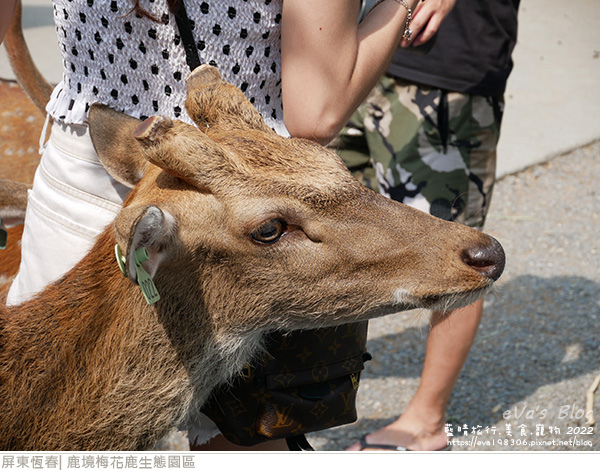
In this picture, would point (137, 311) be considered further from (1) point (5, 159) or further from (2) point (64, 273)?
(1) point (5, 159)

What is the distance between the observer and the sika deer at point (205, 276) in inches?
74.3

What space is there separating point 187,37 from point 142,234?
2.15 feet

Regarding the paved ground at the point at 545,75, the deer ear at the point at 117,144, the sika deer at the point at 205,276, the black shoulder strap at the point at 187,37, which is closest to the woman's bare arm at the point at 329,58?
the sika deer at the point at 205,276

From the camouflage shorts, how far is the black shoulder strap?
1.66 metres

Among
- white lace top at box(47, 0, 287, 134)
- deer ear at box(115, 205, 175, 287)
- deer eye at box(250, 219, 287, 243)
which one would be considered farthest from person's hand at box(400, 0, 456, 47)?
deer ear at box(115, 205, 175, 287)

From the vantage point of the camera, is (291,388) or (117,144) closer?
(117,144)

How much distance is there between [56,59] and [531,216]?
488 centimetres

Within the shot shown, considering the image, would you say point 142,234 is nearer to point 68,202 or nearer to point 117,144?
point 117,144

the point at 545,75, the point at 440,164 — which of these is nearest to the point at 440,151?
the point at 440,164

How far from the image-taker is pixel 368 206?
199cm

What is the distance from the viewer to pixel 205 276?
1.98 meters

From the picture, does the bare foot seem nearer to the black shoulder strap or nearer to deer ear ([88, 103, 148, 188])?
deer ear ([88, 103, 148, 188])

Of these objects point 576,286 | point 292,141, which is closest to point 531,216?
point 576,286

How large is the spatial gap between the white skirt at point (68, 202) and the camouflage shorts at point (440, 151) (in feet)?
5.52
